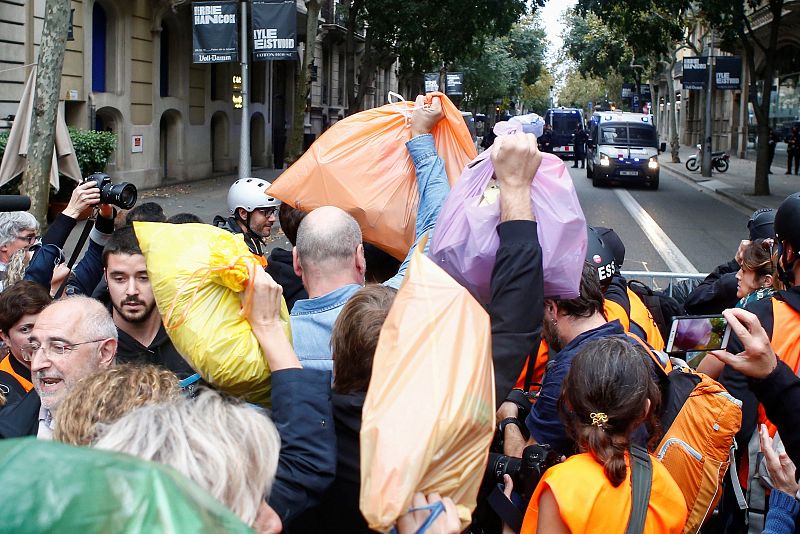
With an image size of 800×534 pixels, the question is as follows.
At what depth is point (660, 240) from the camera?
53.5 feet

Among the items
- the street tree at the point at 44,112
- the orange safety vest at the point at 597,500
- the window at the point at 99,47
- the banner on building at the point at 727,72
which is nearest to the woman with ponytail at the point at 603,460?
the orange safety vest at the point at 597,500

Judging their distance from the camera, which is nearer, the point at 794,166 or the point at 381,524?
the point at 381,524

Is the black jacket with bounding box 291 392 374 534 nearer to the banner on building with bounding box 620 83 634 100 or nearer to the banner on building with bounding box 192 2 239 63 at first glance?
the banner on building with bounding box 192 2 239 63

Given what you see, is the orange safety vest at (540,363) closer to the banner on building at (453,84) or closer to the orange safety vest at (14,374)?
the orange safety vest at (14,374)

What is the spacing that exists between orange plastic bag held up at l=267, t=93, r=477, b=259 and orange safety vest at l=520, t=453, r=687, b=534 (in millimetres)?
1713

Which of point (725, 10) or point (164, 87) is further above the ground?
point (725, 10)

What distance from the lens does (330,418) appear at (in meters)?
2.22

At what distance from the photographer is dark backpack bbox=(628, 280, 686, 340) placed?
4516 mm

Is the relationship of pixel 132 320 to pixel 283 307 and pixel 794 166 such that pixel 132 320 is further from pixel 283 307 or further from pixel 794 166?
pixel 794 166

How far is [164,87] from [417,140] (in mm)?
22532

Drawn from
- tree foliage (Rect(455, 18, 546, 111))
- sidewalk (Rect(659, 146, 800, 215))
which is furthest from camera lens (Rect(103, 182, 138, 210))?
tree foliage (Rect(455, 18, 546, 111))

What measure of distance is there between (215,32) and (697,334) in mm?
15120

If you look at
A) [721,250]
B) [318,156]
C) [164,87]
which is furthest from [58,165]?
[164,87]

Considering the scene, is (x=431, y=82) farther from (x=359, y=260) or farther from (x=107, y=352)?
(x=107, y=352)
